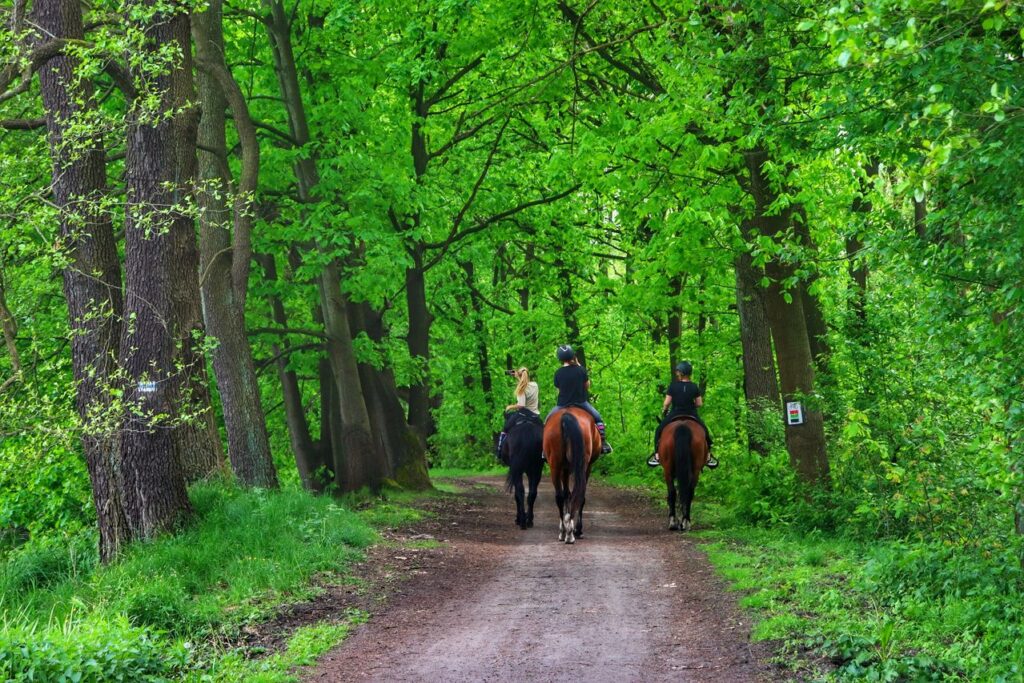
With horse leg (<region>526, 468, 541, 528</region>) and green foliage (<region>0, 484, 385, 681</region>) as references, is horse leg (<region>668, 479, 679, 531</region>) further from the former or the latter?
green foliage (<region>0, 484, 385, 681</region>)

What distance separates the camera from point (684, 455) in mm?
16625

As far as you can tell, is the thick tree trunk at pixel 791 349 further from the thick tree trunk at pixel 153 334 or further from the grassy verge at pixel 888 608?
the thick tree trunk at pixel 153 334

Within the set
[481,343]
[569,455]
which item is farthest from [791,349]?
[481,343]

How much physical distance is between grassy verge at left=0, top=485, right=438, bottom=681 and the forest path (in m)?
0.70

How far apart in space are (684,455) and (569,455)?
1960mm

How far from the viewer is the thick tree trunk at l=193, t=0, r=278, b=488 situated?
54.8 feet

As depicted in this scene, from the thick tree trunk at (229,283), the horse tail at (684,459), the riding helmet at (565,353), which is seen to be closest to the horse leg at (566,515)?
the riding helmet at (565,353)

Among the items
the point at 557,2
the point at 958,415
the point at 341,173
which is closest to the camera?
the point at 958,415

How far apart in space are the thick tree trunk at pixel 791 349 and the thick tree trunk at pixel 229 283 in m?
7.75

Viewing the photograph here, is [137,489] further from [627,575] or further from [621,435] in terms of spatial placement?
[621,435]

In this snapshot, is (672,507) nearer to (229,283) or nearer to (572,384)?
(572,384)

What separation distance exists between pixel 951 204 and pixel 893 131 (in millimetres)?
811

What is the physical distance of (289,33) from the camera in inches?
806

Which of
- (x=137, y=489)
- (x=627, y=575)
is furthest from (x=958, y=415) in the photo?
(x=137, y=489)
